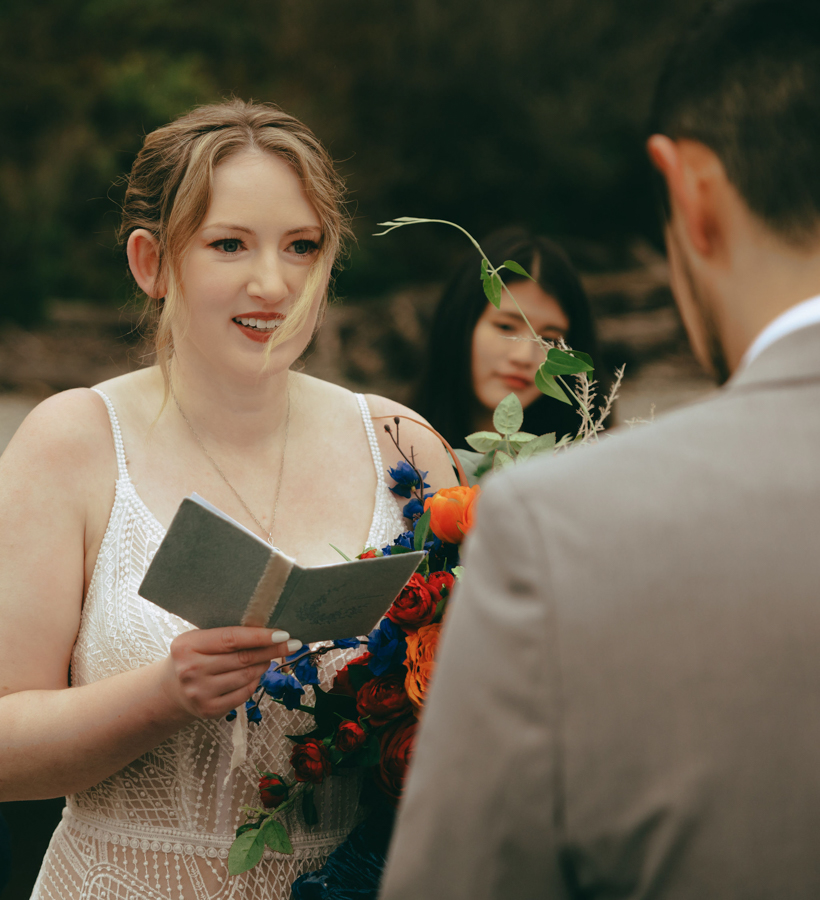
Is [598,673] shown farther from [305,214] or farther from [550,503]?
[305,214]

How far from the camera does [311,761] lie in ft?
4.86

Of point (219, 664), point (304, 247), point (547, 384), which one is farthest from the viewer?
point (304, 247)

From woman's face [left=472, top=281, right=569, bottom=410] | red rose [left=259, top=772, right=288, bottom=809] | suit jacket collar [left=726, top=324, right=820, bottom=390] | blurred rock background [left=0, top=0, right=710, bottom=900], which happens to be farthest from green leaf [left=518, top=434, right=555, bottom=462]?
blurred rock background [left=0, top=0, right=710, bottom=900]

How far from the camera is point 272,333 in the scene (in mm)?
1882

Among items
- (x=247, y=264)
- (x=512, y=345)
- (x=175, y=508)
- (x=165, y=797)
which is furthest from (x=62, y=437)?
(x=512, y=345)

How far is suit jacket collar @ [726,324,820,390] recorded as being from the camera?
762mm

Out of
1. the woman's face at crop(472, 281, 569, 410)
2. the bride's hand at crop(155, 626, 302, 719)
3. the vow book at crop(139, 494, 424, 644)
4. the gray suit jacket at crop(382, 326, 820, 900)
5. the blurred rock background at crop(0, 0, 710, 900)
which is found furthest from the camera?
the blurred rock background at crop(0, 0, 710, 900)

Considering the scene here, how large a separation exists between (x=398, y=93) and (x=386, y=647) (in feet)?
39.0

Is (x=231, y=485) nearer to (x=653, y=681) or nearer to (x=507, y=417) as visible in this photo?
(x=507, y=417)

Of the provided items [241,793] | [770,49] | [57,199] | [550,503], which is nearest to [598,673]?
[550,503]

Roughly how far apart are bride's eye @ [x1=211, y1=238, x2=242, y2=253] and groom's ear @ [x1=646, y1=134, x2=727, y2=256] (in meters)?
1.14

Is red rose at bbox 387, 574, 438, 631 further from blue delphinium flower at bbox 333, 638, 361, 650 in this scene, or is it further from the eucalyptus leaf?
the eucalyptus leaf

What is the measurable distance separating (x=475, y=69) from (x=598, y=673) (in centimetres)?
1245

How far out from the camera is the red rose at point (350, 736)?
56.9 inches
